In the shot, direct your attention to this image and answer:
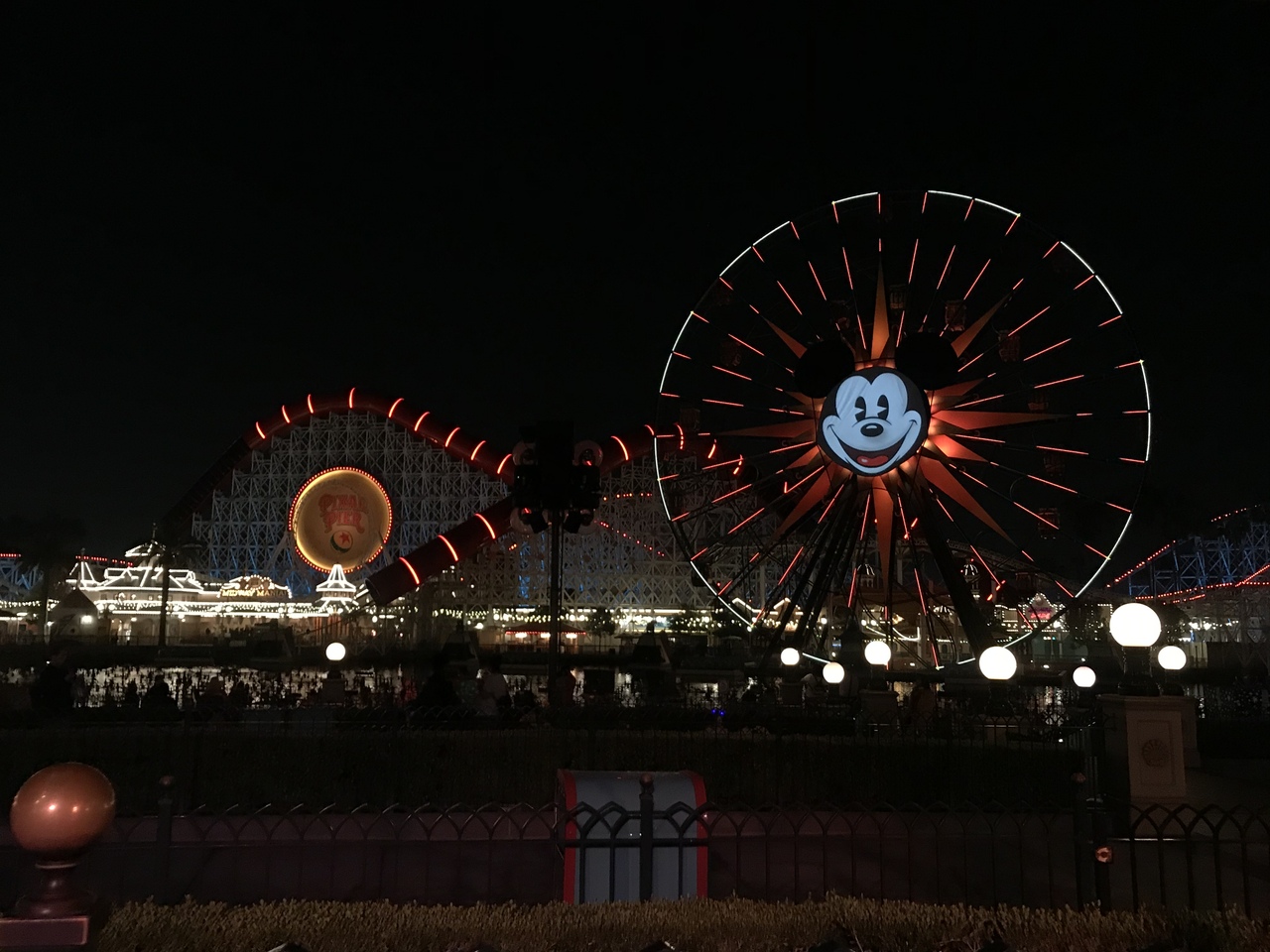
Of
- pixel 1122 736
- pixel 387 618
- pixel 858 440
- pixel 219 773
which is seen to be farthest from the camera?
pixel 387 618

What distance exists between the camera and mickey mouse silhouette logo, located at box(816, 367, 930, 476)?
16.0 metres

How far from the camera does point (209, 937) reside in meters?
4.06

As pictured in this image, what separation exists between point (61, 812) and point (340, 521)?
1869 inches

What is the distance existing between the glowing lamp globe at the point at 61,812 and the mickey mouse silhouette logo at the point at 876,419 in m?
14.3

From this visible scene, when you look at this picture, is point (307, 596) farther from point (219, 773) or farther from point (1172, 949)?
point (1172, 949)

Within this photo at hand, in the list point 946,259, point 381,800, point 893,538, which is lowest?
point 381,800

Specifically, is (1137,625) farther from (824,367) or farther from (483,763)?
(824,367)

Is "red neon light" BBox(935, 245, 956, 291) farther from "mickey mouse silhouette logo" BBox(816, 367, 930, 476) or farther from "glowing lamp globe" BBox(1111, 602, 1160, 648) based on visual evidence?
"glowing lamp globe" BBox(1111, 602, 1160, 648)

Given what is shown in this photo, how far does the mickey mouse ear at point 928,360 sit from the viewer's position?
54.3 ft

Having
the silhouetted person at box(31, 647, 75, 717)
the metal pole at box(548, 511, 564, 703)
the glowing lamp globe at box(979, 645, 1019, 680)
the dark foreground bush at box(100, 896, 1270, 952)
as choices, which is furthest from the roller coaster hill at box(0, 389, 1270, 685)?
the dark foreground bush at box(100, 896, 1270, 952)

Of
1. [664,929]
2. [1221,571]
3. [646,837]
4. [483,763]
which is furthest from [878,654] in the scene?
[1221,571]

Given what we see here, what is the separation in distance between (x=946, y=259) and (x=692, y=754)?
478 inches

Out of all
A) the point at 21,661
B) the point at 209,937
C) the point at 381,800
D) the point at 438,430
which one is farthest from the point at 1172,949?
the point at 438,430

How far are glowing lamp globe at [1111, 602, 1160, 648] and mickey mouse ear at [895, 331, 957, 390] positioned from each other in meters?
8.86
